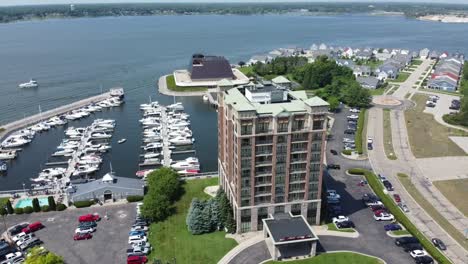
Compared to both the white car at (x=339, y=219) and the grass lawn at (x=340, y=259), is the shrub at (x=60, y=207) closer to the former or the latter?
the grass lawn at (x=340, y=259)

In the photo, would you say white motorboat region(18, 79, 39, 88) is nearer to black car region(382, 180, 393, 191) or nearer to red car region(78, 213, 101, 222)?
red car region(78, 213, 101, 222)

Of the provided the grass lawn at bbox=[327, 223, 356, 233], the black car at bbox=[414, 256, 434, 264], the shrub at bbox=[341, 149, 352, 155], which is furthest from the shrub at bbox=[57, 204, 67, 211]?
the shrub at bbox=[341, 149, 352, 155]

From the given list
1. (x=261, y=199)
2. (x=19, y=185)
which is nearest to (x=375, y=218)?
(x=261, y=199)

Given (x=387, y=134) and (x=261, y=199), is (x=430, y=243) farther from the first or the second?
(x=387, y=134)

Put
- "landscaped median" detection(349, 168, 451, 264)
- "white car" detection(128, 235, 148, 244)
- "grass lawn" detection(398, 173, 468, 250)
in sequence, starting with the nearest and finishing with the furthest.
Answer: "landscaped median" detection(349, 168, 451, 264), "white car" detection(128, 235, 148, 244), "grass lawn" detection(398, 173, 468, 250)

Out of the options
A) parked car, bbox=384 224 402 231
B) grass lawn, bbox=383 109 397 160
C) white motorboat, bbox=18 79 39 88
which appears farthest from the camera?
white motorboat, bbox=18 79 39 88

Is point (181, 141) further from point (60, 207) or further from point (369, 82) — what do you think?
point (369, 82)
